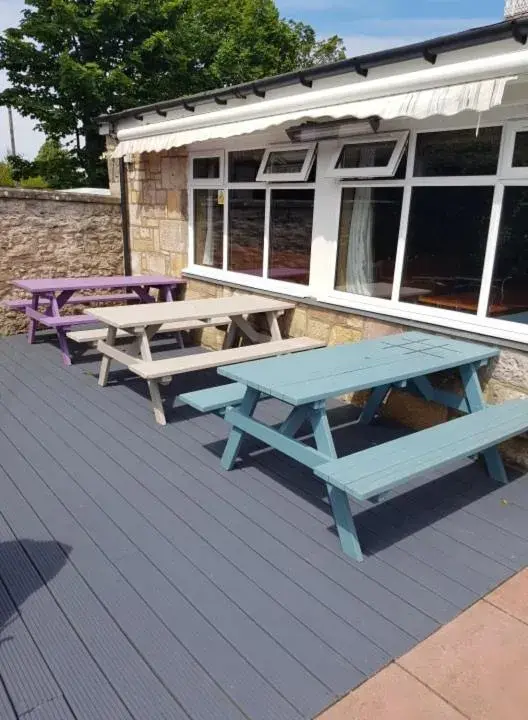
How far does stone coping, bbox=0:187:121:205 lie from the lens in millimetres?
6910

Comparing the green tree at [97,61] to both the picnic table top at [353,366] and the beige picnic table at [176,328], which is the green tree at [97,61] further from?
the picnic table top at [353,366]

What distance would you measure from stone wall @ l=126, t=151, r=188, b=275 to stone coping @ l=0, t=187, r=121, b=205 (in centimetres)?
36

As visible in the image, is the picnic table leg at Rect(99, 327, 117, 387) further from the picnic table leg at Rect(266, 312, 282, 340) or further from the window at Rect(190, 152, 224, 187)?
the window at Rect(190, 152, 224, 187)

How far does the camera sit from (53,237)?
24.2ft

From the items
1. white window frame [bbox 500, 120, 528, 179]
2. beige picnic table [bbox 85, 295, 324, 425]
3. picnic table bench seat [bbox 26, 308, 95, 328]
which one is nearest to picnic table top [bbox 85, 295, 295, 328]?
beige picnic table [bbox 85, 295, 324, 425]

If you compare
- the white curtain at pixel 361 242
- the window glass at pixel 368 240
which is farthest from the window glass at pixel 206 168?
the white curtain at pixel 361 242

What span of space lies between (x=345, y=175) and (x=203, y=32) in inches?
799

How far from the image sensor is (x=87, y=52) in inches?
700

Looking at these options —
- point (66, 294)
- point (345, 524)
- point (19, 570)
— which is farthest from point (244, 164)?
point (19, 570)

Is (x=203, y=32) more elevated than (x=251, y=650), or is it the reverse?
(x=203, y=32)

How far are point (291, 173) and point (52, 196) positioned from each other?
3.85m

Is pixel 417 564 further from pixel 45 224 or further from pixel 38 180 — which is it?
pixel 38 180

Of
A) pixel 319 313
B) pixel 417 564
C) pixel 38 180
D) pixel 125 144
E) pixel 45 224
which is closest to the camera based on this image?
pixel 417 564

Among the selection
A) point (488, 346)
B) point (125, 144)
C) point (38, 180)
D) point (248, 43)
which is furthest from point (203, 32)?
point (488, 346)
